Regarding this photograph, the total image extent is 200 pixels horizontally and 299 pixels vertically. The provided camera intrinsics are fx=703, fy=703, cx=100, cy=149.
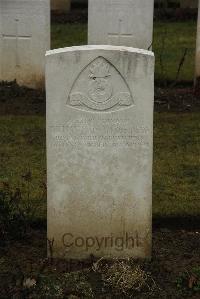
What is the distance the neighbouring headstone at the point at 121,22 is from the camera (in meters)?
8.93

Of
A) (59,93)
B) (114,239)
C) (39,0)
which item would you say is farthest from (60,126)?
(39,0)

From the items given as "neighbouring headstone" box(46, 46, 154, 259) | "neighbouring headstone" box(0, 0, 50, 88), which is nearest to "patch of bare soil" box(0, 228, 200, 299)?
"neighbouring headstone" box(46, 46, 154, 259)

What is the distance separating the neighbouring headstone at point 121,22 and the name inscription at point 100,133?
4.67m

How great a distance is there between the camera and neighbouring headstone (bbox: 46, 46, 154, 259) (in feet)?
14.3

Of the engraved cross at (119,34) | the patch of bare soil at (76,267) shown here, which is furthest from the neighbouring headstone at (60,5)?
the patch of bare soil at (76,267)

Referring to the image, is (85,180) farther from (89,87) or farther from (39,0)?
(39,0)

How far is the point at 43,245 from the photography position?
16.1ft

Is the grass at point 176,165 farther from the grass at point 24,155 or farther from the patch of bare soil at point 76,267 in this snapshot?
the grass at point 24,155

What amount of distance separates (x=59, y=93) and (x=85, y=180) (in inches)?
23.2

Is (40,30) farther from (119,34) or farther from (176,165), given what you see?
(176,165)

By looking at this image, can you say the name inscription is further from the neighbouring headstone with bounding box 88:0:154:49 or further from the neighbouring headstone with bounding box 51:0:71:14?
the neighbouring headstone with bounding box 51:0:71:14

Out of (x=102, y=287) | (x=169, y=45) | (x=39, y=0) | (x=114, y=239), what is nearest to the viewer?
(x=102, y=287)

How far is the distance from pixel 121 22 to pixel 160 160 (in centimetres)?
286

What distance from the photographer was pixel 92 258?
4.67 meters
